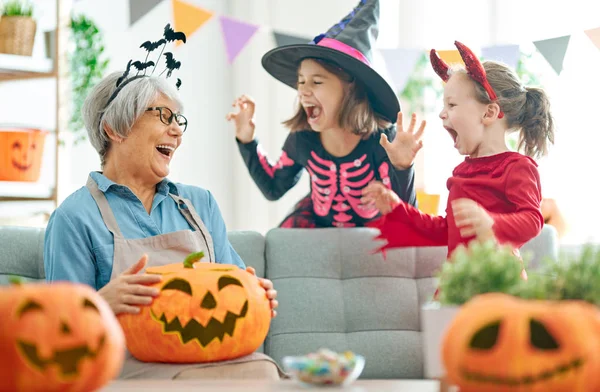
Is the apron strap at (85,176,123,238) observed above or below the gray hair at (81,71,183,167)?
below

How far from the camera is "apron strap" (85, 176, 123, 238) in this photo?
202 cm

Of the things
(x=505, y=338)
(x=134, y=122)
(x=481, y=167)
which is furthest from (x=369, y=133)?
(x=505, y=338)

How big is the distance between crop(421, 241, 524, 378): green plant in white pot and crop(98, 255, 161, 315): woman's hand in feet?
2.36

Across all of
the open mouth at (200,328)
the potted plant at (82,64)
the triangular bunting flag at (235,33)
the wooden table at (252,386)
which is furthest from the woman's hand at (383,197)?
the potted plant at (82,64)

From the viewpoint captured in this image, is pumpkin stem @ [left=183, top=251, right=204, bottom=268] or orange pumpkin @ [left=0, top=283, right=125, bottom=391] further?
pumpkin stem @ [left=183, top=251, right=204, bottom=268]

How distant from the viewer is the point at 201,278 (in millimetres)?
1598

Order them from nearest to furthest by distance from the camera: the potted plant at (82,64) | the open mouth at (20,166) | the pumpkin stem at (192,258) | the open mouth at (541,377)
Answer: the open mouth at (541,377), the pumpkin stem at (192,258), the open mouth at (20,166), the potted plant at (82,64)

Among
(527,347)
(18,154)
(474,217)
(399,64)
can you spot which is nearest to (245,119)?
(399,64)

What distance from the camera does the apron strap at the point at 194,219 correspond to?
6.97 ft

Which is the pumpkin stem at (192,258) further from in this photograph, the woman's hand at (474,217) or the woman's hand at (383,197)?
the woman's hand at (383,197)

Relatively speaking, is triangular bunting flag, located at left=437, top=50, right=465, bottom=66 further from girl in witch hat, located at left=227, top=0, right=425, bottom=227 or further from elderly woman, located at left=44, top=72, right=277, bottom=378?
elderly woman, located at left=44, top=72, right=277, bottom=378

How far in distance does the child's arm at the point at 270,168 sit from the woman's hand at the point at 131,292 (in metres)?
1.52

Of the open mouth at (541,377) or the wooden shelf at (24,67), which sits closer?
the open mouth at (541,377)

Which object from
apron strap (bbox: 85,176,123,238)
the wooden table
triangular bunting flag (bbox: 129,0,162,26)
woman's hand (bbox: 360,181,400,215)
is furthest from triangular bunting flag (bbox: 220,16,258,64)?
the wooden table
